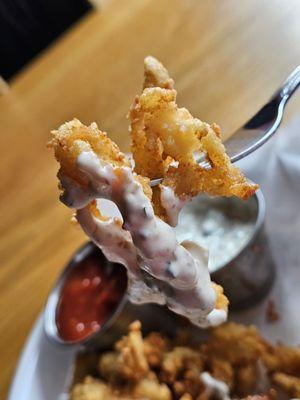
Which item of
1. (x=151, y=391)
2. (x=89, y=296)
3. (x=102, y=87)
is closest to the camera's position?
(x=151, y=391)

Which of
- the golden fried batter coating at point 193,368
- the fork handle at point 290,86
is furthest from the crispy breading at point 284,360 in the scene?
the fork handle at point 290,86

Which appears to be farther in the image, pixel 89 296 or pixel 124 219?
pixel 89 296

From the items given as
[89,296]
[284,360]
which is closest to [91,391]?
[89,296]

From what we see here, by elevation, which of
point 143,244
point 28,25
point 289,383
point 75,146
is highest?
point 75,146

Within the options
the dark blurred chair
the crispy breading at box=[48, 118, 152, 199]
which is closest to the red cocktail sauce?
the crispy breading at box=[48, 118, 152, 199]

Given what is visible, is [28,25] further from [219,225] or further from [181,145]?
[181,145]

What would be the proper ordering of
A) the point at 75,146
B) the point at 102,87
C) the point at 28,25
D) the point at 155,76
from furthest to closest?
1. the point at 28,25
2. the point at 102,87
3. the point at 155,76
4. the point at 75,146
